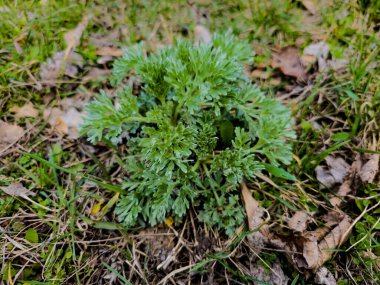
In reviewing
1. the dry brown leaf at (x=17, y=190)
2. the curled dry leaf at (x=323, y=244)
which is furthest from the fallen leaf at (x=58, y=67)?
the curled dry leaf at (x=323, y=244)

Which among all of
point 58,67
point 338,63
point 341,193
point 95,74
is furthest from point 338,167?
point 58,67

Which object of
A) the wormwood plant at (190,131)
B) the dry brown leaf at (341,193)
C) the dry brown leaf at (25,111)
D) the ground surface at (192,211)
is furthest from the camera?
the dry brown leaf at (25,111)

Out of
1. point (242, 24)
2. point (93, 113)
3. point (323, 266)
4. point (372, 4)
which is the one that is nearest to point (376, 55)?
point (372, 4)

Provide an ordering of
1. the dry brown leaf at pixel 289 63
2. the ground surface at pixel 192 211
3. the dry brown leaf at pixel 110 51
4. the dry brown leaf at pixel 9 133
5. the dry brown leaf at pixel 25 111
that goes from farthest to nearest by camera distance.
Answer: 1. the dry brown leaf at pixel 110 51
2. the dry brown leaf at pixel 289 63
3. the dry brown leaf at pixel 25 111
4. the dry brown leaf at pixel 9 133
5. the ground surface at pixel 192 211

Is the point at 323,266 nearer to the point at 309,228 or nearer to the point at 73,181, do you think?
the point at 309,228

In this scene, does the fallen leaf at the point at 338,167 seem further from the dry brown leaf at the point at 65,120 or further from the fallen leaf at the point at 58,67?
the fallen leaf at the point at 58,67

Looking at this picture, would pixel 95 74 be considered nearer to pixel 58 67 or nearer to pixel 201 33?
pixel 58 67

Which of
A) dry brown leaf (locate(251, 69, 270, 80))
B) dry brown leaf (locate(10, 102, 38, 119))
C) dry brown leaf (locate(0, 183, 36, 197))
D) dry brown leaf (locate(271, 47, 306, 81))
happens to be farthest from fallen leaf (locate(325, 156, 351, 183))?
dry brown leaf (locate(10, 102, 38, 119))
